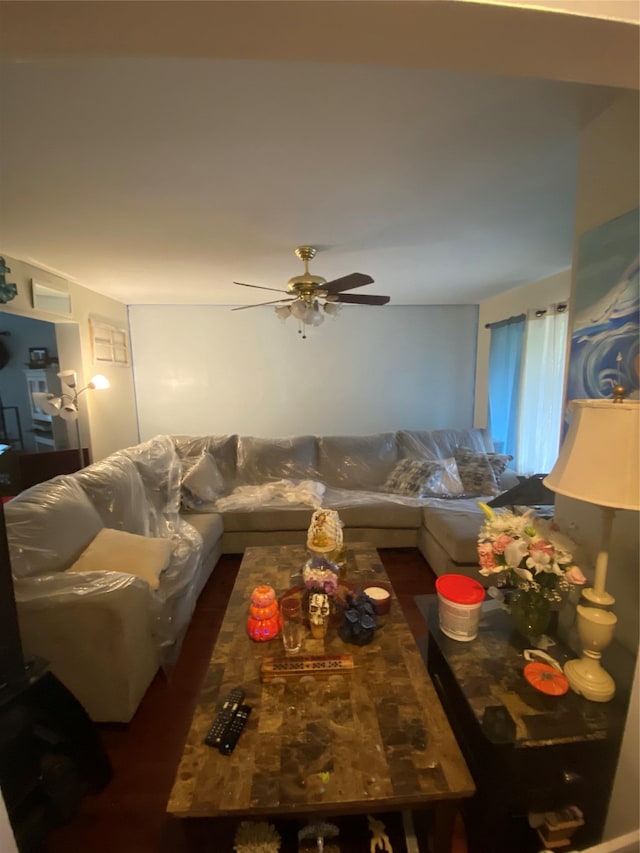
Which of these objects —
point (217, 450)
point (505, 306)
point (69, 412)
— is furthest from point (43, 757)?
point (505, 306)

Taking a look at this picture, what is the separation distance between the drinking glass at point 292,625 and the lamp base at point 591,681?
2.71 feet

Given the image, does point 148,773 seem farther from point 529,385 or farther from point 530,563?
point 529,385

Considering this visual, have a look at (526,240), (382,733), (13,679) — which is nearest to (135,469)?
(13,679)

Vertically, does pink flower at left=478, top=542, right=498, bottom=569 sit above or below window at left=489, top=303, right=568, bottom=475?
below

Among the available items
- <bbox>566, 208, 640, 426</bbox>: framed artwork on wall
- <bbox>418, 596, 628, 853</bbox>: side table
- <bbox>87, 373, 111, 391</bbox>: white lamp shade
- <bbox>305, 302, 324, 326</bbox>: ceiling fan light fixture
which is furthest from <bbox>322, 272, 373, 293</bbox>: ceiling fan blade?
<bbox>87, 373, 111, 391</bbox>: white lamp shade

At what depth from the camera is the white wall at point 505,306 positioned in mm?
2916

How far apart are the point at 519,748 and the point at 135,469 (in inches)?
94.9

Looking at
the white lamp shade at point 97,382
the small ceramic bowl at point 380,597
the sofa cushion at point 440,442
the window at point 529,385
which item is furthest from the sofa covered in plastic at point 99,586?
the window at point 529,385

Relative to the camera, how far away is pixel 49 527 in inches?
64.7

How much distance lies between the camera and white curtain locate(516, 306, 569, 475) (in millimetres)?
2855

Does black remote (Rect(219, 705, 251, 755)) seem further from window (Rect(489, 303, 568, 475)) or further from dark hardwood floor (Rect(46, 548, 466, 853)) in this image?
window (Rect(489, 303, 568, 475))

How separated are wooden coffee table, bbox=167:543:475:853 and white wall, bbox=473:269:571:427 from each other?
2.83m

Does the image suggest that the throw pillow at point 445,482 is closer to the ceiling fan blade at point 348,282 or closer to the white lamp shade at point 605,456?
the ceiling fan blade at point 348,282

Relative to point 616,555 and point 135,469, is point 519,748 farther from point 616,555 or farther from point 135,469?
point 135,469
